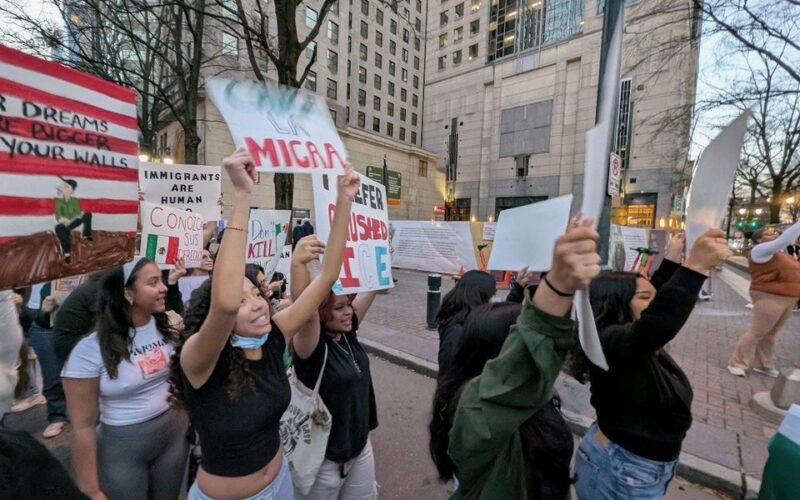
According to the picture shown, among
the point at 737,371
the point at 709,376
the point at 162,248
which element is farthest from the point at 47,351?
the point at 737,371

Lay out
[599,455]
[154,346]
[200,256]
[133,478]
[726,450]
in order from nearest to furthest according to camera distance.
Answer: [599,455] < [133,478] < [154,346] < [726,450] < [200,256]

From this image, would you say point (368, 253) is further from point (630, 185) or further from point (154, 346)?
point (630, 185)

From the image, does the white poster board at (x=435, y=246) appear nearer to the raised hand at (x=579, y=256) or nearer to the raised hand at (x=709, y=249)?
the raised hand at (x=709, y=249)

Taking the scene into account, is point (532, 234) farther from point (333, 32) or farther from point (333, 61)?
point (333, 32)

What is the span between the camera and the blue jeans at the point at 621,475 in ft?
6.06

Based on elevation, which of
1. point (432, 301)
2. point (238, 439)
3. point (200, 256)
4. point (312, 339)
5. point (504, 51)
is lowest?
point (432, 301)

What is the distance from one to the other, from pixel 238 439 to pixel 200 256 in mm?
2996

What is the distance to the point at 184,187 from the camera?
4.36 m

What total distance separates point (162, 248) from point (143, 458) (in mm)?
2006

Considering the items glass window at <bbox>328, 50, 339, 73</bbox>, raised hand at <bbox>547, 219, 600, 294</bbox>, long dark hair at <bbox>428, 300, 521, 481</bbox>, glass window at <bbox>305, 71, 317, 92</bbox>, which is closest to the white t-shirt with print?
long dark hair at <bbox>428, 300, 521, 481</bbox>

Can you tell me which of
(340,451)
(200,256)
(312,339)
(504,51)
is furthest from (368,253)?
(504,51)

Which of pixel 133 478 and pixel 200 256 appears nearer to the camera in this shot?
pixel 133 478

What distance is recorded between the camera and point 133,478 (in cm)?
213

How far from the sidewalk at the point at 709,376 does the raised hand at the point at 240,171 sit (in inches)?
162
